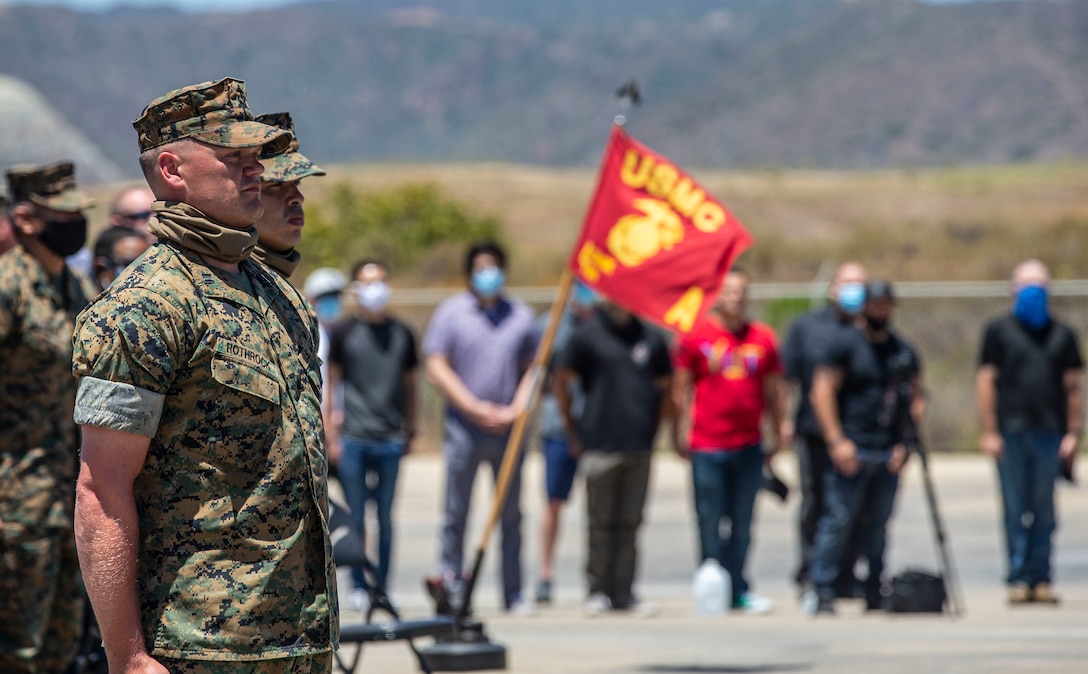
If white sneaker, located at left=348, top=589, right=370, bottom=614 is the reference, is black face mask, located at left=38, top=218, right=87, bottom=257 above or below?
above

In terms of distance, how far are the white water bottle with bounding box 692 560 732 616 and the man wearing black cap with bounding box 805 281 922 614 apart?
674 millimetres

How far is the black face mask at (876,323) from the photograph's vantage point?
10948 millimetres

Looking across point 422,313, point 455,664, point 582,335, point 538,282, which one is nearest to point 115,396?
point 455,664

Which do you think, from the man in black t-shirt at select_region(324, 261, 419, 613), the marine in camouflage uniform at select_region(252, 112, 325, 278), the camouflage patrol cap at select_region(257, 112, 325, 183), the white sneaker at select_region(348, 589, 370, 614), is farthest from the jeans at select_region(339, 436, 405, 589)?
the camouflage patrol cap at select_region(257, 112, 325, 183)

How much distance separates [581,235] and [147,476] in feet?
17.7

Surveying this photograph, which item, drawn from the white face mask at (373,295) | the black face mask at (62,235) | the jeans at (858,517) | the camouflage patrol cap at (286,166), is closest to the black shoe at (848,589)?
the jeans at (858,517)

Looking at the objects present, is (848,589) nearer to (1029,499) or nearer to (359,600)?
(1029,499)

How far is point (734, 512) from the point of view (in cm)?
1082

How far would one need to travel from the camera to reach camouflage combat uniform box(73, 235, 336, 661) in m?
3.88

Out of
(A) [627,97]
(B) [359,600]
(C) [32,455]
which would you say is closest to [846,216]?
(B) [359,600]

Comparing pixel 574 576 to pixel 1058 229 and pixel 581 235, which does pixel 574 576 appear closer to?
pixel 581 235

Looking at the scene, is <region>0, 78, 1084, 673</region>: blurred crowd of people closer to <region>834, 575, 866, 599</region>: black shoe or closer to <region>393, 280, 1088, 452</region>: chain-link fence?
<region>834, 575, 866, 599</region>: black shoe

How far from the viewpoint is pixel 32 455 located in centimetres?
688

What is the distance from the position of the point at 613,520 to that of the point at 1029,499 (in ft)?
8.75
